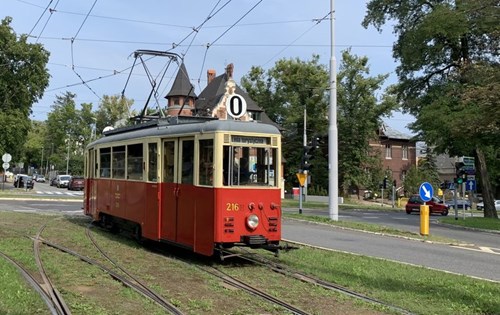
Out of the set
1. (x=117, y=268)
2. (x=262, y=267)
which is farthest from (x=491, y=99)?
(x=117, y=268)

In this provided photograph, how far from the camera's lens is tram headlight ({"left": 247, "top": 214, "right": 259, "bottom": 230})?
10602 millimetres

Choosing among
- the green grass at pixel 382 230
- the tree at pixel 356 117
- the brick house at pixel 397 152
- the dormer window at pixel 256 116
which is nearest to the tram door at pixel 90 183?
the green grass at pixel 382 230

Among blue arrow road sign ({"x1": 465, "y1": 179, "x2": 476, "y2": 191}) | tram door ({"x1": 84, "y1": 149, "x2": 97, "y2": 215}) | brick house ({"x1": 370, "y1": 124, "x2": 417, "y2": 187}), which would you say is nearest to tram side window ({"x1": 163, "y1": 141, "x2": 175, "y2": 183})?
tram door ({"x1": 84, "y1": 149, "x2": 97, "y2": 215})

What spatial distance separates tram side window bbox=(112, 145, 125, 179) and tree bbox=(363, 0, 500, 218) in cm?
1785

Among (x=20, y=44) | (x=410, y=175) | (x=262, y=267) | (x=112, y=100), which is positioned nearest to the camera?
(x=262, y=267)

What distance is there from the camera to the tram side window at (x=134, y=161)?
512 inches

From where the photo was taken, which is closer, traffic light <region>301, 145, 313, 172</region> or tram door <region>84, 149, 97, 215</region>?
tram door <region>84, 149, 97, 215</region>

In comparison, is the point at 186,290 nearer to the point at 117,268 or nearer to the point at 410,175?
the point at 117,268

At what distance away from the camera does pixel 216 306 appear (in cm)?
717

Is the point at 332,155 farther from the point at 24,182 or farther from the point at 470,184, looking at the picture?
the point at 24,182

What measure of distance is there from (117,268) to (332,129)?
51.7 ft

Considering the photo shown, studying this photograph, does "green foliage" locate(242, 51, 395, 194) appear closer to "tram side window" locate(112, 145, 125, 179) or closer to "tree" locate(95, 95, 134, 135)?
"tree" locate(95, 95, 134, 135)

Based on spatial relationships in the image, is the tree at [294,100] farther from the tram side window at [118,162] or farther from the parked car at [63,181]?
the tram side window at [118,162]

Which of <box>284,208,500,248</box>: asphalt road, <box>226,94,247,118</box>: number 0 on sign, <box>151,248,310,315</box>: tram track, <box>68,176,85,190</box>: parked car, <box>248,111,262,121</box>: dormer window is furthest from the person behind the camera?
<box>248,111,262,121</box>: dormer window
